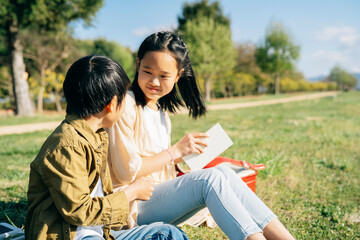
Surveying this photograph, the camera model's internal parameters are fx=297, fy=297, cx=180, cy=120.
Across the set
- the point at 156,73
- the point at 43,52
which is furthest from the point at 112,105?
the point at 43,52

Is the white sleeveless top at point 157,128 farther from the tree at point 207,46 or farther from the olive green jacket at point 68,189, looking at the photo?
the tree at point 207,46

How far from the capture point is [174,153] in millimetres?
2002

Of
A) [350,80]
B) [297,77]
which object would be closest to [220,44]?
[297,77]

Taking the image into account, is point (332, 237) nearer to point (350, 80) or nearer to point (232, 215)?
point (232, 215)

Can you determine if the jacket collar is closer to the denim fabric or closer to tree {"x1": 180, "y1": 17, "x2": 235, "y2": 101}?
the denim fabric

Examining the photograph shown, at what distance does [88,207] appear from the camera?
4.39ft

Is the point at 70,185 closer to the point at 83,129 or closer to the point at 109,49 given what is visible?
the point at 83,129

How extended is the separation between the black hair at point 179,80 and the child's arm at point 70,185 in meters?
0.80

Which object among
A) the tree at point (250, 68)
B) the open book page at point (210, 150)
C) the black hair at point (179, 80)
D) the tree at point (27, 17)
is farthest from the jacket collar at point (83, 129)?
the tree at point (250, 68)

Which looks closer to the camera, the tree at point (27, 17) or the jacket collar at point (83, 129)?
the jacket collar at point (83, 129)

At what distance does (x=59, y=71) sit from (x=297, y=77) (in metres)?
39.4

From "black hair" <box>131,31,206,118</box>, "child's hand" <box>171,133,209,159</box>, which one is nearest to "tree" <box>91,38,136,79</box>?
"black hair" <box>131,31,206,118</box>

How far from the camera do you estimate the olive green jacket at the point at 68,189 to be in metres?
1.27

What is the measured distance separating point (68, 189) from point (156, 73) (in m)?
1.01
